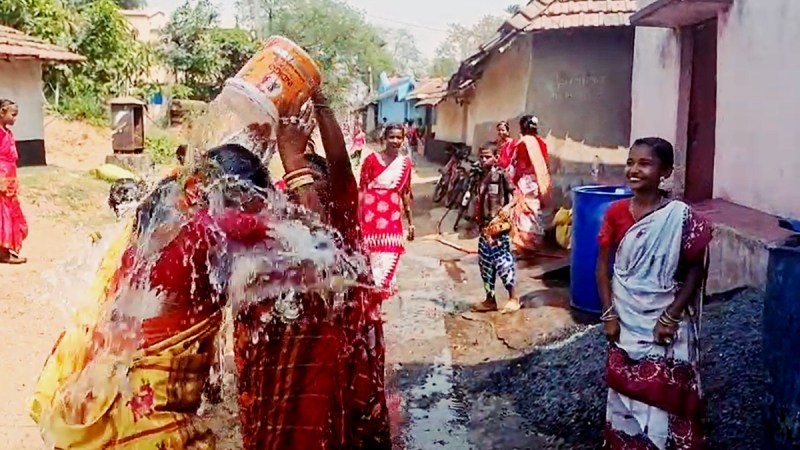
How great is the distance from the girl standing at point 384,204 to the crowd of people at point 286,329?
252cm

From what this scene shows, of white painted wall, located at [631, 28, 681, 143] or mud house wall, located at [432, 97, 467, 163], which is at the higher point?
white painted wall, located at [631, 28, 681, 143]

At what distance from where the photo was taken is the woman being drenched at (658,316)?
10.6ft

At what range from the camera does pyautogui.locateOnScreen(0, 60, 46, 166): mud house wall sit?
15.3 m

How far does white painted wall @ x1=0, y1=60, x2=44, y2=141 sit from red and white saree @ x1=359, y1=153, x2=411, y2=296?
11.6m

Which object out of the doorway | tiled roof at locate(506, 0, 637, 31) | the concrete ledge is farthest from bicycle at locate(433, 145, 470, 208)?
the concrete ledge

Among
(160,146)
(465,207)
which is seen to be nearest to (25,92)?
(160,146)

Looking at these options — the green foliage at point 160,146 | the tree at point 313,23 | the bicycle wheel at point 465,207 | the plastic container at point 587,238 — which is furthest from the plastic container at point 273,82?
the green foliage at point 160,146

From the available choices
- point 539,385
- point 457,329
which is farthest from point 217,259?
point 457,329

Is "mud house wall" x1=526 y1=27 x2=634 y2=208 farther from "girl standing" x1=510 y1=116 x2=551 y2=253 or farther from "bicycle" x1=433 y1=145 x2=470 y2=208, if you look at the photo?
"bicycle" x1=433 y1=145 x2=470 y2=208

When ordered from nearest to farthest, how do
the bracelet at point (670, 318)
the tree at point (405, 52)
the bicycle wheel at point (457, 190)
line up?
the bracelet at point (670, 318)
the bicycle wheel at point (457, 190)
the tree at point (405, 52)

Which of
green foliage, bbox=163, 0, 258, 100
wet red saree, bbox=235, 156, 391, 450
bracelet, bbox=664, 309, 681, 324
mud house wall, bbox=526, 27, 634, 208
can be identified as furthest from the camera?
green foliage, bbox=163, 0, 258, 100

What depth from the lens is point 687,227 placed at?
324 cm

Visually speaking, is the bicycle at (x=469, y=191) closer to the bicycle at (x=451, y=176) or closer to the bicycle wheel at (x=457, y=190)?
the bicycle wheel at (x=457, y=190)

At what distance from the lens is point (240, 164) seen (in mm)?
2047
